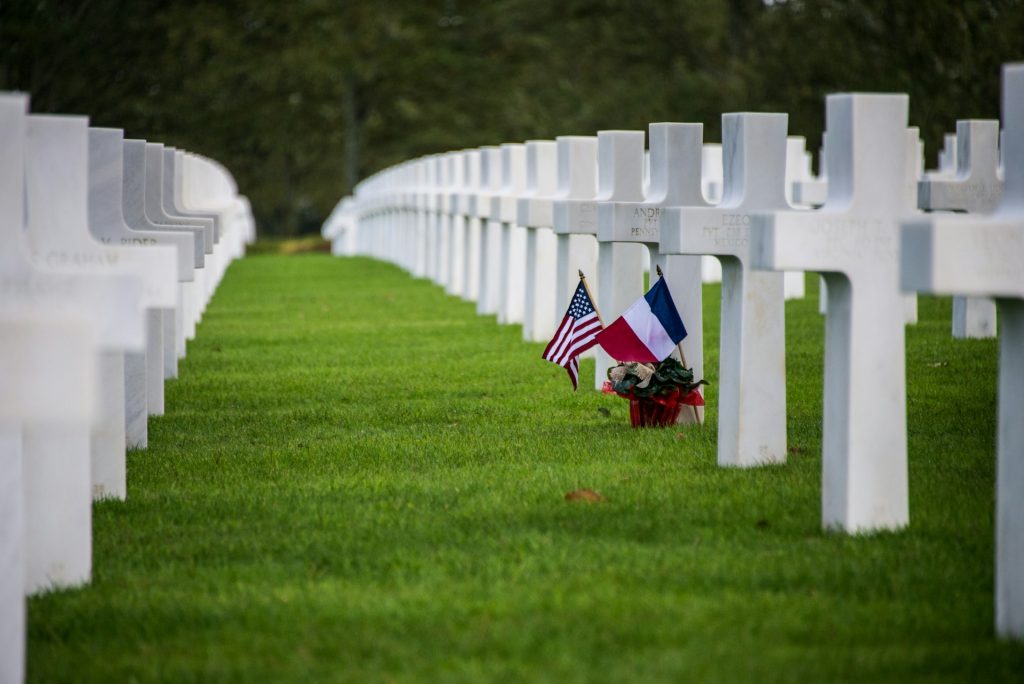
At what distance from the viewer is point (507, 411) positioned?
9953 millimetres

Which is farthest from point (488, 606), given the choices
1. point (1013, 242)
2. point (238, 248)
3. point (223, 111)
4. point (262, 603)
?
point (223, 111)

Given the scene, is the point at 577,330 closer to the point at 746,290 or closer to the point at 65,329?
the point at 746,290

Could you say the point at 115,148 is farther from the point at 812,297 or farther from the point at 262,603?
the point at 812,297

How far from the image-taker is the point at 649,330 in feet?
28.6

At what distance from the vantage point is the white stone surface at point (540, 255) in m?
14.1

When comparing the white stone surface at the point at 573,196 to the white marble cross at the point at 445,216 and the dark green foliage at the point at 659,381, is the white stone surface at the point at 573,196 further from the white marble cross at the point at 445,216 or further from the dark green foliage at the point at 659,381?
the white marble cross at the point at 445,216

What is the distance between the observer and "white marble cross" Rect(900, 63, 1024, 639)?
4797 millimetres

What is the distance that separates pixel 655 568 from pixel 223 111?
2358 inches

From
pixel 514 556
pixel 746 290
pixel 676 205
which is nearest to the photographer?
pixel 514 556

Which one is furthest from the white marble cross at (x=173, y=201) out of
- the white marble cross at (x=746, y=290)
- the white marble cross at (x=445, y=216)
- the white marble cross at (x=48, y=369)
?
the white marble cross at (x=445, y=216)

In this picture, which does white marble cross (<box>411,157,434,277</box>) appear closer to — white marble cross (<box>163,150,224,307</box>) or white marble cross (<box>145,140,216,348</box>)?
white marble cross (<box>163,150,224,307</box>)

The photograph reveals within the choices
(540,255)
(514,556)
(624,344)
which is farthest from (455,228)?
(514,556)

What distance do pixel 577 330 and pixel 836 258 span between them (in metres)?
3.21

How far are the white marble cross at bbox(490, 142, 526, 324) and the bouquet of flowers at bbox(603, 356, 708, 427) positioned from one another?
6.98 m
